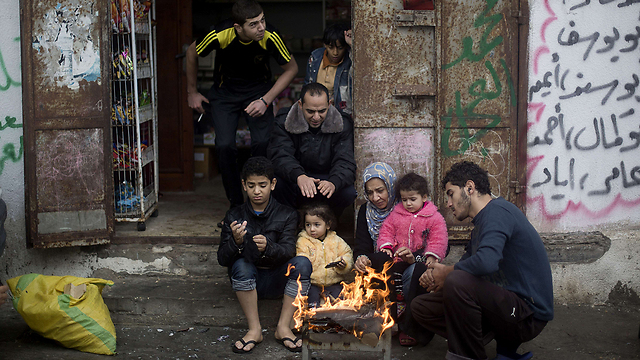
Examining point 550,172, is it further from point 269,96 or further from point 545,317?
point 269,96

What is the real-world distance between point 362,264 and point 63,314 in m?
1.96

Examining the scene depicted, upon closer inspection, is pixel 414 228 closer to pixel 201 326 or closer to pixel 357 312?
pixel 357 312

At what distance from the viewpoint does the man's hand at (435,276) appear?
3.71 meters

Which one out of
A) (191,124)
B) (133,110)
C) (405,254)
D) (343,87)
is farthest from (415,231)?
(191,124)

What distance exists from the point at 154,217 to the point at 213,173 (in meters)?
2.18

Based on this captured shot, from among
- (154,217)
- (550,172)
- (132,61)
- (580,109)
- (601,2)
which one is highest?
(601,2)

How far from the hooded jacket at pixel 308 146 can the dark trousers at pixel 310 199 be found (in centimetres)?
10

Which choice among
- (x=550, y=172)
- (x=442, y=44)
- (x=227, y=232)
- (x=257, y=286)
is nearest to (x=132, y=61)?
(x=227, y=232)

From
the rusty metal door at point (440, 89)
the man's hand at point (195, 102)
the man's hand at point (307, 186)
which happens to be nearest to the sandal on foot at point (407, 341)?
the rusty metal door at point (440, 89)

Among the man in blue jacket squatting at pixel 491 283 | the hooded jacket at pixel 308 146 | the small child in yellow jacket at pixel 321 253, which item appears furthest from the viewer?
the hooded jacket at pixel 308 146

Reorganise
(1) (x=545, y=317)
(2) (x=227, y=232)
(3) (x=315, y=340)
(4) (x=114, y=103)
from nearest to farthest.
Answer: (3) (x=315, y=340) < (1) (x=545, y=317) < (2) (x=227, y=232) < (4) (x=114, y=103)

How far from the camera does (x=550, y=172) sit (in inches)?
192

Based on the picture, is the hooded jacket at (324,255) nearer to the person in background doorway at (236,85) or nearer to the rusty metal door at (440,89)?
the rusty metal door at (440,89)

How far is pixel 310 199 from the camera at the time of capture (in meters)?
4.88
